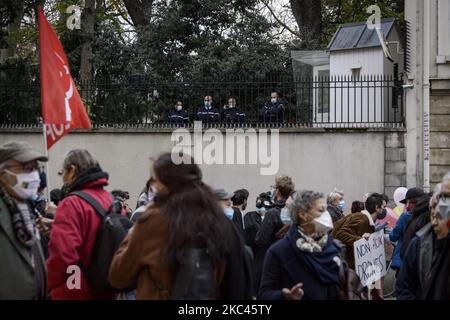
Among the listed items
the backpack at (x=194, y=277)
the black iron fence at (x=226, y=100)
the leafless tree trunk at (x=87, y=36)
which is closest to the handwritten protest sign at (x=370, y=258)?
the backpack at (x=194, y=277)

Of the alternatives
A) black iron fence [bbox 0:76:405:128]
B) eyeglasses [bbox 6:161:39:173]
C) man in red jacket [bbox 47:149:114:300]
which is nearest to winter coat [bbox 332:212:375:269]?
man in red jacket [bbox 47:149:114:300]

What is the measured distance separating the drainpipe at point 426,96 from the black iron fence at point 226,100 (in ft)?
2.41

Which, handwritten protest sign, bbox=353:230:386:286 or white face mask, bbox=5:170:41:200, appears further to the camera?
handwritten protest sign, bbox=353:230:386:286

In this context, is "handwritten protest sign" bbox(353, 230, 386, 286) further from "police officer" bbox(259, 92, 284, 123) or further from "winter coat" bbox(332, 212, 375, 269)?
"police officer" bbox(259, 92, 284, 123)

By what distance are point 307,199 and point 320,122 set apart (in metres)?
13.9

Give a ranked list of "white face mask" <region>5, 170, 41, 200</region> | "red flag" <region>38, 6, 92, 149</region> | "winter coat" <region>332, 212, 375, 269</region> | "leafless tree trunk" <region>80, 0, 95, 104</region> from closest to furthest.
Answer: "white face mask" <region>5, 170, 41, 200</region>
"red flag" <region>38, 6, 92, 149</region>
"winter coat" <region>332, 212, 375, 269</region>
"leafless tree trunk" <region>80, 0, 95, 104</region>

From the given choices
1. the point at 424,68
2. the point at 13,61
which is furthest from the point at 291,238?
the point at 13,61

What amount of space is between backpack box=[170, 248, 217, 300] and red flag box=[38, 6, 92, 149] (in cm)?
492

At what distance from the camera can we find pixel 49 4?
113 feet

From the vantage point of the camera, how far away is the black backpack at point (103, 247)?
6.23 meters

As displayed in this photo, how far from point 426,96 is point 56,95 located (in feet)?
35.3

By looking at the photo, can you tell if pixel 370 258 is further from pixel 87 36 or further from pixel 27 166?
pixel 87 36

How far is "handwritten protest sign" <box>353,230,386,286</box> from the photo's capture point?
1069 cm

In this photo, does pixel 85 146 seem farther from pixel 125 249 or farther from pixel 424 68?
pixel 125 249
